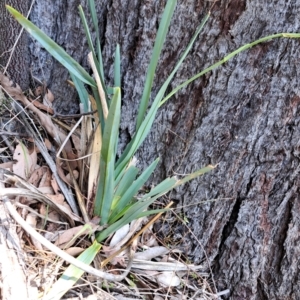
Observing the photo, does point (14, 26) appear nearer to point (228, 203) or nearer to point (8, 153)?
point (8, 153)

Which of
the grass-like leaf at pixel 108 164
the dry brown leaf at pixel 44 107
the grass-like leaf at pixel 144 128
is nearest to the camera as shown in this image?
the grass-like leaf at pixel 108 164

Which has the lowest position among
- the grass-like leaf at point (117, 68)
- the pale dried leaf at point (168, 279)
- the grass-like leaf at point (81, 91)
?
the pale dried leaf at point (168, 279)

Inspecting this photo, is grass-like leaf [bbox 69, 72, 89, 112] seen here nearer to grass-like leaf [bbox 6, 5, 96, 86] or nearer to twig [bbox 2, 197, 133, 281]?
grass-like leaf [bbox 6, 5, 96, 86]

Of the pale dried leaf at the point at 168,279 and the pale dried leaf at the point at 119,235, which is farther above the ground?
the pale dried leaf at the point at 119,235

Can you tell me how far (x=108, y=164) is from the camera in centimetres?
86

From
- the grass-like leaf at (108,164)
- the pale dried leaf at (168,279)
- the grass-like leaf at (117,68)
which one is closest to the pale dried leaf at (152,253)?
the pale dried leaf at (168,279)

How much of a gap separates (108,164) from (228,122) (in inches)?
14.6

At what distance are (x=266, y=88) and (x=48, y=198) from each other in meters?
0.65

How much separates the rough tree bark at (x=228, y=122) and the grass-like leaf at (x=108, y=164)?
0.25 metres

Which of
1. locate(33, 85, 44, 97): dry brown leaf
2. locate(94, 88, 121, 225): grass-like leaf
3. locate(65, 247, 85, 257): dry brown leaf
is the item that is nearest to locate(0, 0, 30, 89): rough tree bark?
locate(33, 85, 44, 97): dry brown leaf

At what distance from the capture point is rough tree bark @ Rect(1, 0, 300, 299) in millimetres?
920

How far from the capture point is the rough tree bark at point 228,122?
920mm

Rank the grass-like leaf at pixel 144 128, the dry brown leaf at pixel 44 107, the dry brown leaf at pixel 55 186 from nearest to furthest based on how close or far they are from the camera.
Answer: the grass-like leaf at pixel 144 128 < the dry brown leaf at pixel 55 186 < the dry brown leaf at pixel 44 107

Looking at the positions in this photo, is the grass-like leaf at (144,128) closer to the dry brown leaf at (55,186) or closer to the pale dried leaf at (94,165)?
the pale dried leaf at (94,165)
